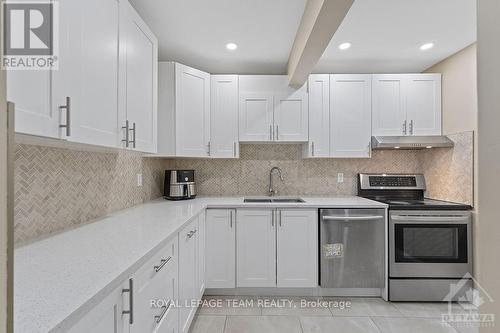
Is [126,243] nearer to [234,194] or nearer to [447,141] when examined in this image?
[234,194]

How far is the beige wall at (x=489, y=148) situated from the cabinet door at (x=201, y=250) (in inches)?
82.1

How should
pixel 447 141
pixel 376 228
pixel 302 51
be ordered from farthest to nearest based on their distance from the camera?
pixel 447 141, pixel 376 228, pixel 302 51

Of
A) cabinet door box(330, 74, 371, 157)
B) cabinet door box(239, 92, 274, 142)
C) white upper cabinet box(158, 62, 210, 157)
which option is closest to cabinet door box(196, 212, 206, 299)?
white upper cabinet box(158, 62, 210, 157)

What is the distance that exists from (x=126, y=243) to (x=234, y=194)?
215 cm

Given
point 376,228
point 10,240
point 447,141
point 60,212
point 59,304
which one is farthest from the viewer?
point 447,141

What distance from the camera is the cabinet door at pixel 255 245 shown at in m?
2.72

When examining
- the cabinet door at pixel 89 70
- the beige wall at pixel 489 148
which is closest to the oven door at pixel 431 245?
the beige wall at pixel 489 148

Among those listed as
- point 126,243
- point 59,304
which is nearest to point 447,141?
point 126,243

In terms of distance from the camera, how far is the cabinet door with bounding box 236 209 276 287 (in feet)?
8.92

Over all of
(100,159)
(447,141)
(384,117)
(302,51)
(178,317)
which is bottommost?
(178,317)

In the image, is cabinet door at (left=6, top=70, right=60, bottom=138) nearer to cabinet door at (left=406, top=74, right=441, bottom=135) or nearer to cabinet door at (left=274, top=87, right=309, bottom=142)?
cabinet door at (left=274, top=87, right=309, bottom=142)

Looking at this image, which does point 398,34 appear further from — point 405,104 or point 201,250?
point 201,250

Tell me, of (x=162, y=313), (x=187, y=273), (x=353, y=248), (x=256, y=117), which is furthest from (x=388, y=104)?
(x=162, y=313)

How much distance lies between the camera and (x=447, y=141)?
288cm
